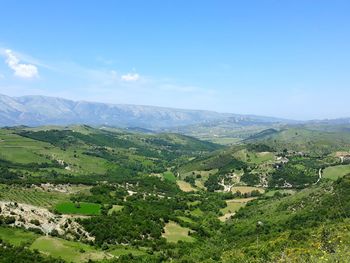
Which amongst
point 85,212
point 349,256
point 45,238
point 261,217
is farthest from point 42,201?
point 349,256

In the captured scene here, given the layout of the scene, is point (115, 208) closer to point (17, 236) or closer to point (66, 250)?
point (17, 236)

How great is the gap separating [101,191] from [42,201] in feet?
143

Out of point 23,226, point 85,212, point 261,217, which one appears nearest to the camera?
point 23,226

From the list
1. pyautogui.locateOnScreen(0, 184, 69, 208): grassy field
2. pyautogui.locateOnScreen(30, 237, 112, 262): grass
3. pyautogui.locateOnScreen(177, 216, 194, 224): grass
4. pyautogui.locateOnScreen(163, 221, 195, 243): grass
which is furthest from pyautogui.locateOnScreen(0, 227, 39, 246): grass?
pyautogui.locateOnScreen(177, 216, 194, 224): grass

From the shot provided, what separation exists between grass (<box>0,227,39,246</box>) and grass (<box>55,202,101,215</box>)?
2857 cm

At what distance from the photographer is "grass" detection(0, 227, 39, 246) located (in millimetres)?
102375

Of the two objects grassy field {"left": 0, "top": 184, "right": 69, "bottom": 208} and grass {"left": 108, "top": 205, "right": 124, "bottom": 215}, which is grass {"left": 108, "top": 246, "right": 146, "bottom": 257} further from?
grassy field {"left": 0, "top": 184, "right": 69, "bottom": 208}

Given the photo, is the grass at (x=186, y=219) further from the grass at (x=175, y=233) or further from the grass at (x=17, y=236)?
the grass at (x=17, y=236)

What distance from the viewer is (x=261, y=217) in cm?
15700

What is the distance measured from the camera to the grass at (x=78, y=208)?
471 ft

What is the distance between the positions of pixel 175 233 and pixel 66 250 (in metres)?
47.7

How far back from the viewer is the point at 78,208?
5906 inches

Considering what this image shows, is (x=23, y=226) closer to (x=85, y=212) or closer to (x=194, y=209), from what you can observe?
(x=85, y=212)

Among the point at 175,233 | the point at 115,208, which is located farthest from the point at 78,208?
the point at 175,233
